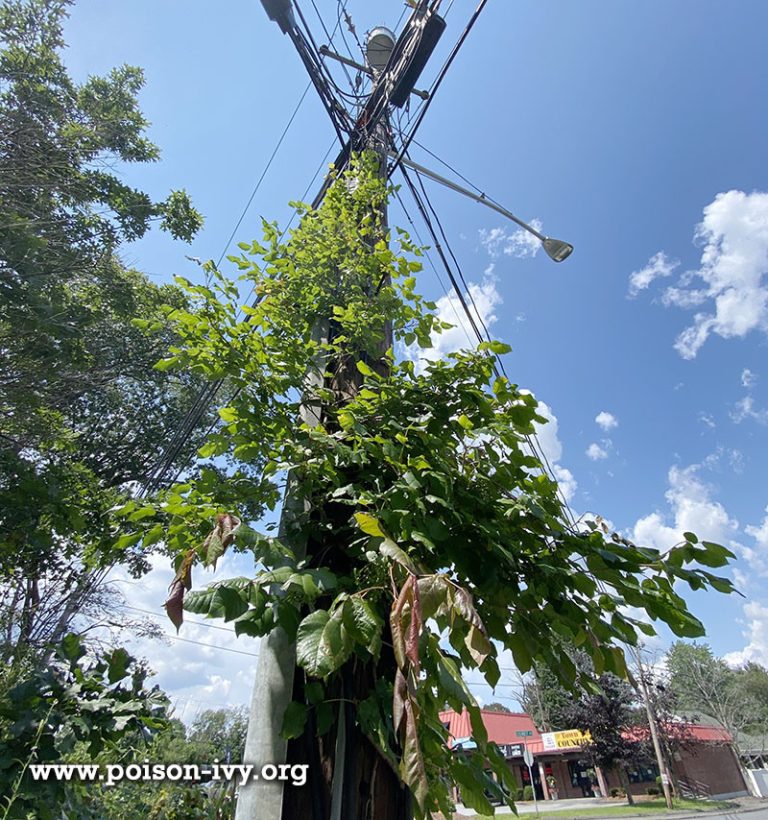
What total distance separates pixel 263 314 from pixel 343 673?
4.42 feet

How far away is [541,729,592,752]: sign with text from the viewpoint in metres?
20.9

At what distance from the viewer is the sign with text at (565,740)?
822 inches

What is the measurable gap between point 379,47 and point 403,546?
6526 millimetres

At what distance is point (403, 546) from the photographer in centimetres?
133

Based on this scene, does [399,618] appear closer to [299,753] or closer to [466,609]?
[466,609]

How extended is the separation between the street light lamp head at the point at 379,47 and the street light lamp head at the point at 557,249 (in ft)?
10.0

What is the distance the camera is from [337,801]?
1.20m

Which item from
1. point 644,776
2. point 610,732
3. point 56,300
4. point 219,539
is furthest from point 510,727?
point 219,539

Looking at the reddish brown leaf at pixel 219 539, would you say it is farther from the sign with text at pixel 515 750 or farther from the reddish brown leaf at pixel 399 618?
the sign with text at pixel 515 750

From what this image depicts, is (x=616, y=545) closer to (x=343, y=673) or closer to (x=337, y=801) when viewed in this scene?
(x=343, y=673)

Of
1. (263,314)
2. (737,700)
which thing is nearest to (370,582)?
(263,314)

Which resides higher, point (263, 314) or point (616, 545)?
point (263, 314)

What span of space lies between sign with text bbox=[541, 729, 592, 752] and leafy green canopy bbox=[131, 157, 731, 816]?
82.0 feet

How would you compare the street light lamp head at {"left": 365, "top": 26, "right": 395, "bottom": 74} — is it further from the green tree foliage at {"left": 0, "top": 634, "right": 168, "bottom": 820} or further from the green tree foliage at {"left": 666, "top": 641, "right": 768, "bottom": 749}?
the green tree foliage at {"left": 666, "top": 641, "right": 768, "bottom": 749}
